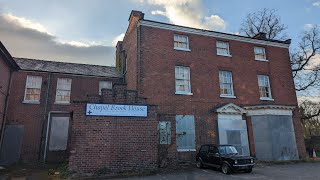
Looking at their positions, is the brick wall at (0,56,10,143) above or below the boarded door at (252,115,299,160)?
above

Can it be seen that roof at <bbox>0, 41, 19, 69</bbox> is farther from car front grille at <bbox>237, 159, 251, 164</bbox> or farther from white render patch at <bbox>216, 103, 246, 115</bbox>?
car front grille at <bbox>237, 159, 251, 164</bbox>

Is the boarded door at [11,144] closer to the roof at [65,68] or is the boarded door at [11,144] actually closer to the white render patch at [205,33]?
the roof at [65,68]

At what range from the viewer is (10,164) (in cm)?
1836

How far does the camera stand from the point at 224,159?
44.3ft

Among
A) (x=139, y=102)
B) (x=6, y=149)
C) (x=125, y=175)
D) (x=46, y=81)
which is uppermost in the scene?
(x=46, y=81)

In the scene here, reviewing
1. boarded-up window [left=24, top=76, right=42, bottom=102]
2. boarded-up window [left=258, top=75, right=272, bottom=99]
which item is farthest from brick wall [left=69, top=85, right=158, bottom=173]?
boarded-up window [left=258, top=75, right=272, bottom=99]

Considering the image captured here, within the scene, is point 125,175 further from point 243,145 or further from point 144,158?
point 243,145

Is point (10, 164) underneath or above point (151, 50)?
underneath

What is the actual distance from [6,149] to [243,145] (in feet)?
58.7

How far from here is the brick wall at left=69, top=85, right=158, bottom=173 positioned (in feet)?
41.7

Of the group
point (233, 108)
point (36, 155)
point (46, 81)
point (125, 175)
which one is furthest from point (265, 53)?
point (36, 155)

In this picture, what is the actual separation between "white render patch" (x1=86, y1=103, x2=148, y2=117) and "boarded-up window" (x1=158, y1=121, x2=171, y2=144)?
3.02 meters

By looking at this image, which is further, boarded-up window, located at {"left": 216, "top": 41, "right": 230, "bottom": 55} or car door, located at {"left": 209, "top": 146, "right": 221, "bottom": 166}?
boarded-up window, located at {"left": 216, "top": 41, "right": 230, "bottom": 55}

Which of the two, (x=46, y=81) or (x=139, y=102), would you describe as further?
(x=46, y=81)
